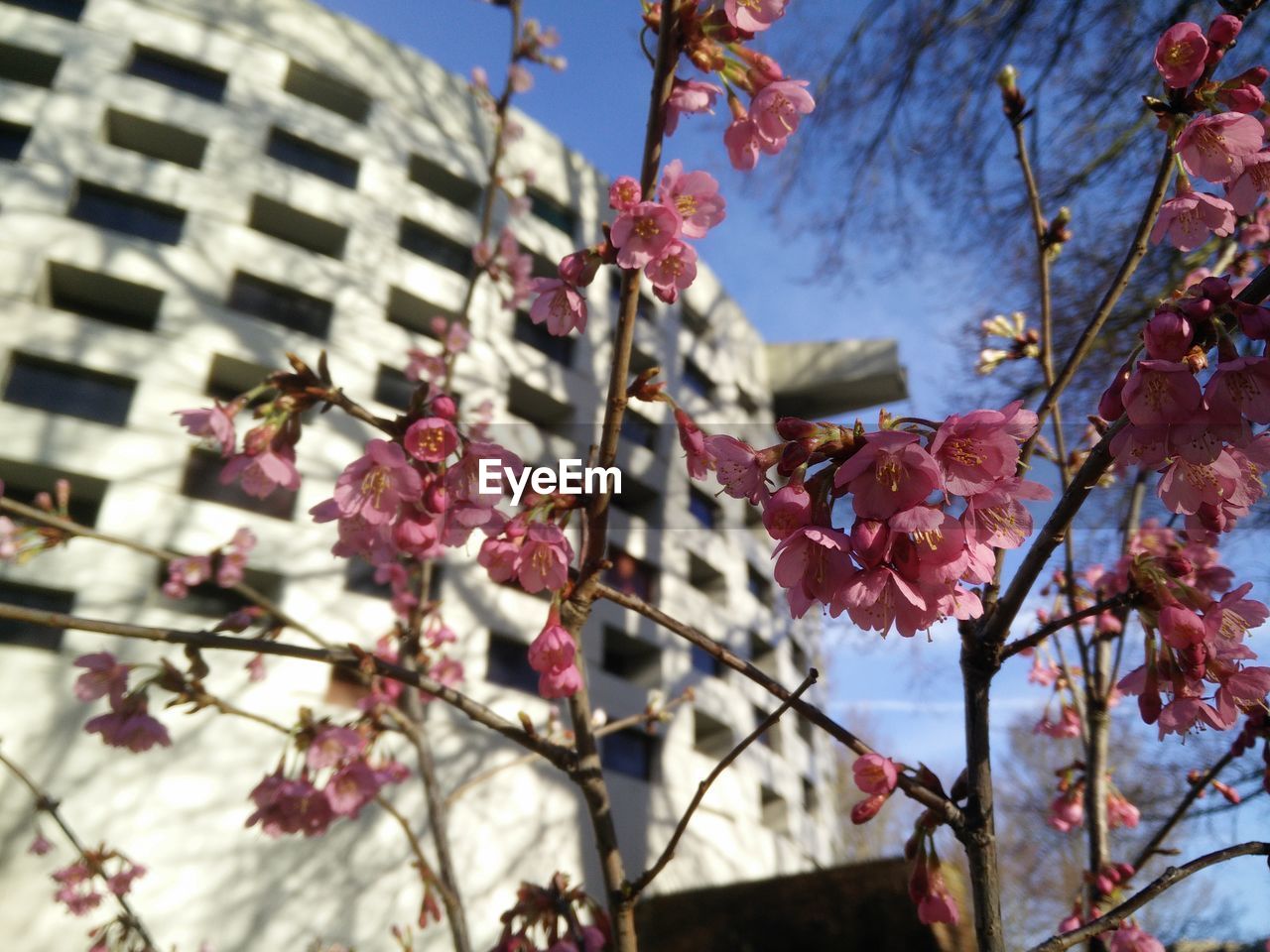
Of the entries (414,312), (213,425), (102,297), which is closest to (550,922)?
(213,425)

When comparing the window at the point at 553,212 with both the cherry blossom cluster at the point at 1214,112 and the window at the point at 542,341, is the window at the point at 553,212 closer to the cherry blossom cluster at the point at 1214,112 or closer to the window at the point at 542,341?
the window at the point at 542,341

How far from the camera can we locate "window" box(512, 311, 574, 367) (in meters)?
10.3

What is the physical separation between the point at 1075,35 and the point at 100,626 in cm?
495

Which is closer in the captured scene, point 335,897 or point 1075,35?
point 1075,35

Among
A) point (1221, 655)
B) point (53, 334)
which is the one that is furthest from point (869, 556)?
point (53, 334)

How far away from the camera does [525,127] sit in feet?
35.7

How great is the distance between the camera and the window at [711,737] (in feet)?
34.1

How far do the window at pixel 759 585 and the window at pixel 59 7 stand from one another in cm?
1107

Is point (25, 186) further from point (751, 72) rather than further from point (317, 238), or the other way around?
point (751, 72)

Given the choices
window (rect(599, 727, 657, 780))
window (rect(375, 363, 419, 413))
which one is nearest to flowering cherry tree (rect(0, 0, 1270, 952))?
window (rect(375, 363, 419, 413))

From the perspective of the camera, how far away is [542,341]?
10656 millimetres

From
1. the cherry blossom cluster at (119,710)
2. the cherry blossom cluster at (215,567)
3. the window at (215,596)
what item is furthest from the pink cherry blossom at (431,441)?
the window at (215,596)

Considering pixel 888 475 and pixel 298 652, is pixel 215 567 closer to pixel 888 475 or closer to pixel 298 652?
pixel 298 652

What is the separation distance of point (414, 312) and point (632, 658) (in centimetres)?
515
